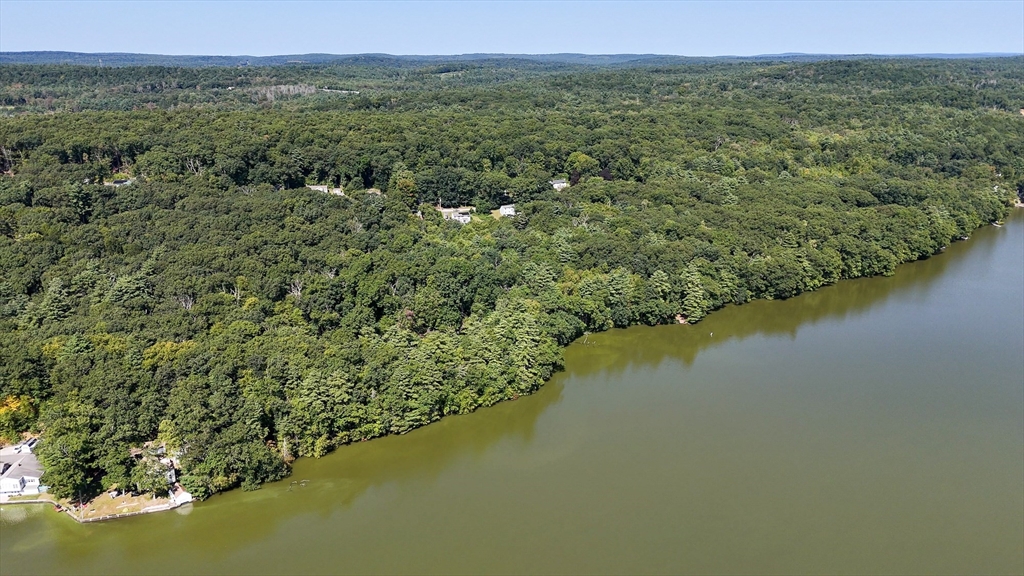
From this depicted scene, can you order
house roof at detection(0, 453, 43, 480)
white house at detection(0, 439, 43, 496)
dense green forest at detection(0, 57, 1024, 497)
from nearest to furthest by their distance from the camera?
white house at detection(0, 439, 43, 496)
house roof at detection(0, 453, 43, 480)
dense green forest at detection(0, 57, 1024, 497)

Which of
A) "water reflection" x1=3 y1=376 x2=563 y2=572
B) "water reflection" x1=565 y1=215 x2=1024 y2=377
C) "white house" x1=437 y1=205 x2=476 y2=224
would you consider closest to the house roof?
"water reflection" x1=3 y1=376 x2=563 y2=572

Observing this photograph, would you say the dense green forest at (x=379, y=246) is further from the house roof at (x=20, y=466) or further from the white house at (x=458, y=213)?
the house roof at (x=20, y=466)

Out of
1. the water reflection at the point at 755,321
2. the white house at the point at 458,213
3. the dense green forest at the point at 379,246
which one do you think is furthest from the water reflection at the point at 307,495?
the white house at the point at 458,213

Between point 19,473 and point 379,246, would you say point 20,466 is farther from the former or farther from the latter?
point 379,246

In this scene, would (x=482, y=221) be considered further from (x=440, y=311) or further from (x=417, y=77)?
(x=417, y=77)

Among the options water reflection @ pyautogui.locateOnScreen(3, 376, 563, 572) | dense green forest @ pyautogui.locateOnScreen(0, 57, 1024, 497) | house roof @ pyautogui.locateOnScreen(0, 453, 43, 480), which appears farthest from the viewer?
dense green forest @ pyautogui.locateOnScreen(0, 57, 1024, 497)

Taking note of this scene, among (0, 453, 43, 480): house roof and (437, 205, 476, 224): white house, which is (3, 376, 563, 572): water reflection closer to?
(0, 453, 43, 480): house roof
